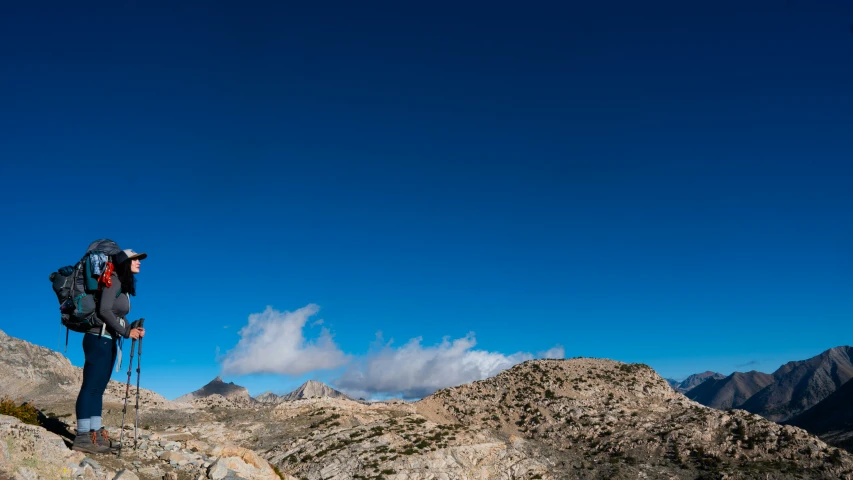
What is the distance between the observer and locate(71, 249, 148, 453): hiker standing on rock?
1055 cm

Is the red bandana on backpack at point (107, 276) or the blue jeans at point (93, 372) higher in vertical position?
the red bandana on backpack at point (107, 276)

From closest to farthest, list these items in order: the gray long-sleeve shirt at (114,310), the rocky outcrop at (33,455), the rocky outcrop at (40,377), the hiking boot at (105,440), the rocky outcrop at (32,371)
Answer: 1. the rocky outcrop at (33,455)
2. the gray long-sleeve shirt at (114,310)
3. the hiking boot at (105,440)
4. the rocky outcrop at (40,377)
5. the rocky outcrop at (32,371)

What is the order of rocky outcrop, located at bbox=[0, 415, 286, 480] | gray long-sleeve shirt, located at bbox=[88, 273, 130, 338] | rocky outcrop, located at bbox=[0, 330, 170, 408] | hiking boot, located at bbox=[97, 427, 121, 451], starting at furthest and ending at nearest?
rocky outcrop, located at bbox=[0, 330, 170, 408] < hiking boot, located at bbox=[97, 427, 121, 451] < gray long-sleeve shirt, located at bbox=[88, 273, 130, 338] < rocky outcrop, located at bbox=[0, 415, 286, 480]

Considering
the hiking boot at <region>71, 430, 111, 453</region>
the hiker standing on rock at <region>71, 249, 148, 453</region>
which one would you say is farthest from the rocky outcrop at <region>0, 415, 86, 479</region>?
the hiker standing on rock at <region>71, 249, 148, 453</region>

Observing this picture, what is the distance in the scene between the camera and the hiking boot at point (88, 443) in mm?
10406

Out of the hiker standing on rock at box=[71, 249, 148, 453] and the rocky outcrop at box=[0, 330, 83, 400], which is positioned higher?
the rocky outcrop at box=[0, 330, 83, 400]

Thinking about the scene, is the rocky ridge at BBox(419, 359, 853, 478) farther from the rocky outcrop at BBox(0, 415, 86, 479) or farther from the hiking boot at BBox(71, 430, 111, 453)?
the rocky outcrop at BBox(0, 415, 86, 479)

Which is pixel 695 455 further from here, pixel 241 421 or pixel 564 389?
pixel 241 421

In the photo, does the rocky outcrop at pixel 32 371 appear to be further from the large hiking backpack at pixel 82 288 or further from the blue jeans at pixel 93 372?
the large hiking backpack at pixel 82 288

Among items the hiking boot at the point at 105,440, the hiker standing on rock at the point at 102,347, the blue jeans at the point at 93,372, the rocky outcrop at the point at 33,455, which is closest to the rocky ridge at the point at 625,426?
the hiking boot at the point at 105,440

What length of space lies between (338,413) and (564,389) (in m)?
35.1

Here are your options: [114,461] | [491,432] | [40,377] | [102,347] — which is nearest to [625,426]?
[491,432]

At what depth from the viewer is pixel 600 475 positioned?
44.0 meters

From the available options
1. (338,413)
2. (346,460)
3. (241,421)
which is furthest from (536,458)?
(241,421)
